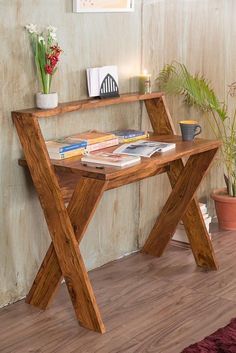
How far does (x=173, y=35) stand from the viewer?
416 centimetres

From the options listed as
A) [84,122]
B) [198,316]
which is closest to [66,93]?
[84,122]

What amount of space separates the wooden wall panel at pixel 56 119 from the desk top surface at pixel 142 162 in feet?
0.88

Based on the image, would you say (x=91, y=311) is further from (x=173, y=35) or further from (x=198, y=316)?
(x=173, y=35)

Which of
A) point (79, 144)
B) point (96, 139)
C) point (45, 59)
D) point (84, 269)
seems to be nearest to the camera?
point (84, 269)

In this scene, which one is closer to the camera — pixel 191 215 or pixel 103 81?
pixel 103 81

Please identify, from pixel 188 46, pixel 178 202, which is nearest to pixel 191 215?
pixel 178 202

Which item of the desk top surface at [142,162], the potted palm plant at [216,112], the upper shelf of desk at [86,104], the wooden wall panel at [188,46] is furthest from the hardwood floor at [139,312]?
the upper shelf of desk at [86,104]

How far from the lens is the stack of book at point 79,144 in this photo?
3.29 m

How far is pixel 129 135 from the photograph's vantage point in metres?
3.70

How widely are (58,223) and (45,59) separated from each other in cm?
78

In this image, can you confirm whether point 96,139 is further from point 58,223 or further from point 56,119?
point 58,223

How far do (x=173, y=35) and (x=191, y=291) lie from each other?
1.57 metres

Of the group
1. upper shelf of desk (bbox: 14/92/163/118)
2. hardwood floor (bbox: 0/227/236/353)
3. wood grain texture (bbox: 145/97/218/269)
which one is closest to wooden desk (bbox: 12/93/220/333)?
upper shelf of desk (bbox: 14/92/163/118)

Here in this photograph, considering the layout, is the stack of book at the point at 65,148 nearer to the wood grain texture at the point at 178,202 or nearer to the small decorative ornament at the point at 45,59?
the small decorative ornament at the point at 45,59
